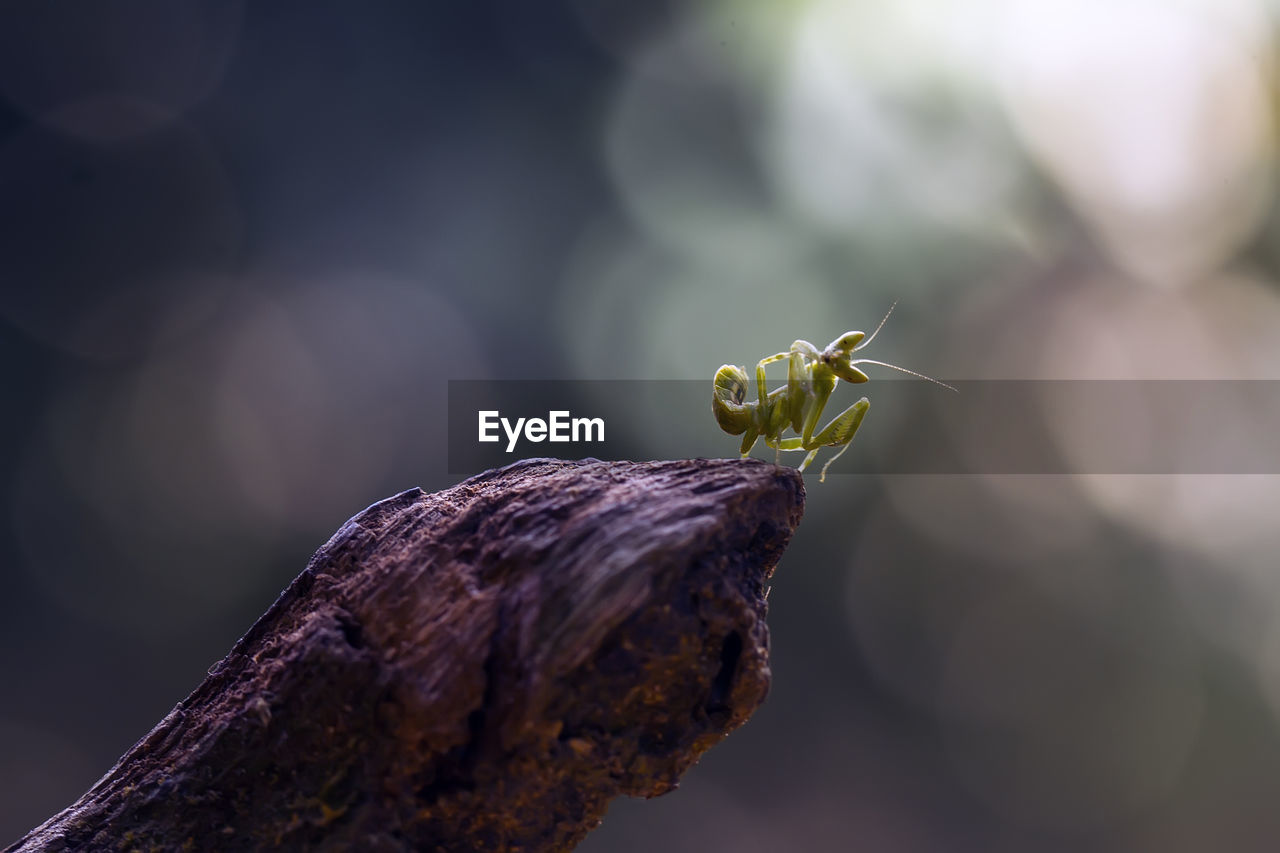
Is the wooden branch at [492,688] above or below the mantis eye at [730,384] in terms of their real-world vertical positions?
below

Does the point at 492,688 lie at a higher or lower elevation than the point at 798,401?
lower

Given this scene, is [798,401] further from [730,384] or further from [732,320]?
[732,320]

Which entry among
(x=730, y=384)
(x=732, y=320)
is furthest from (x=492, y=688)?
(x=732, y=320)

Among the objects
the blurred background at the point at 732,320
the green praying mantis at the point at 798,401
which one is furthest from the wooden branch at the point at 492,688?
the blurred background at the point at 732,320

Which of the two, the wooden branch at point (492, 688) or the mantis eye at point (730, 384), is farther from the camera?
the mantis eye at point (730, 384)

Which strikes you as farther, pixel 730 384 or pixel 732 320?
pixel 732 320

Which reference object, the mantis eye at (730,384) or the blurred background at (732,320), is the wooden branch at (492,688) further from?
the blurred background at (732,320)

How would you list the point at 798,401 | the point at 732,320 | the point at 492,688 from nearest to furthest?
the point at 492,688, the point at 798,401, the point at 732,320

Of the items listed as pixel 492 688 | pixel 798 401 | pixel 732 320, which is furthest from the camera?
pixel 732 320
